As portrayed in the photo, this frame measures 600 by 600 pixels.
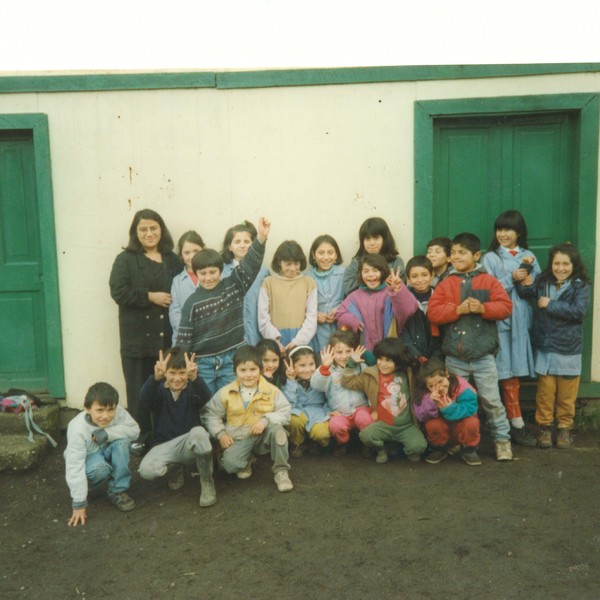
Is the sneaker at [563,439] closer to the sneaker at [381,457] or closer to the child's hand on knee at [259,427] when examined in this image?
the sneaker at [381,457]

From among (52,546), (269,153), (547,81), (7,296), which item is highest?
(547,81)

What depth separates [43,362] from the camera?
5535 millimetres

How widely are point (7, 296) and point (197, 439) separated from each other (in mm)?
2480

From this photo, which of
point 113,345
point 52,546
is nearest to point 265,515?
point 52,546

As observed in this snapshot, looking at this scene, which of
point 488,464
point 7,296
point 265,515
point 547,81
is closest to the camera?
point 265,515

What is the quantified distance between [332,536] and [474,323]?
73.5 inches

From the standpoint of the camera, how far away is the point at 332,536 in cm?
357

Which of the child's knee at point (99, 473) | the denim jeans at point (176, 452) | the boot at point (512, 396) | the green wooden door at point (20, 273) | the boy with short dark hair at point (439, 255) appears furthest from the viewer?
the green wooden door at point (20, 273)

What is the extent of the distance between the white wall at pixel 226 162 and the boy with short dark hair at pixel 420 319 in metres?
0.48

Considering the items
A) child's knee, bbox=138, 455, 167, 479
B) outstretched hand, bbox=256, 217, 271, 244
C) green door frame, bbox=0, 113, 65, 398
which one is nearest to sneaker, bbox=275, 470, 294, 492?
child's knee, bbox=138, 455, 167, 479

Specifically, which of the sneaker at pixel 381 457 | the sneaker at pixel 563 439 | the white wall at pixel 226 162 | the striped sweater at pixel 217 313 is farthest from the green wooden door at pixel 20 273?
the sneaker at pixel 563 439

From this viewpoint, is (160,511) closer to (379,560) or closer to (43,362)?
(379,560)

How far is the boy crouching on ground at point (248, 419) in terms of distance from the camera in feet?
13.9

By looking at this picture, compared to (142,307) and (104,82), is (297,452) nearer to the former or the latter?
(142,307)
